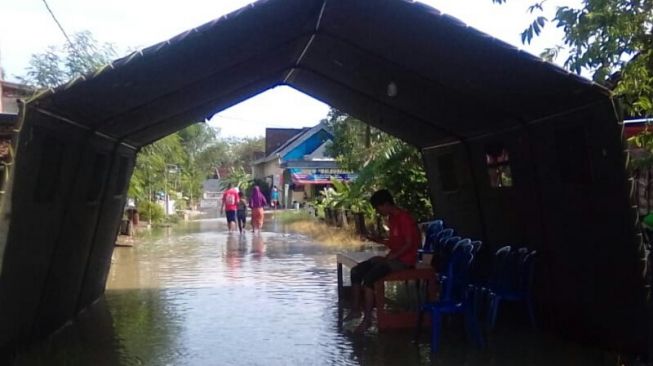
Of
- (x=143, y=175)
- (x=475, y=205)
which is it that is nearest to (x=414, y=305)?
(x=475, y=205)

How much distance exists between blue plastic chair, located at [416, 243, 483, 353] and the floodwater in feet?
0.61

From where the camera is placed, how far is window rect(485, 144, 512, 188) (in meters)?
9.23

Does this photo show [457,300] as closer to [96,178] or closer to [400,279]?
[400,279]

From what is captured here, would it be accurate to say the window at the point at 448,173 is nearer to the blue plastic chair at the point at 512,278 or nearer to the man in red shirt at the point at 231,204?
the blue plastic chair at the point at 512,278

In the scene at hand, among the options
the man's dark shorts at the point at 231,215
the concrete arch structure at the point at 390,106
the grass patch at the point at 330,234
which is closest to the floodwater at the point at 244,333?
the concrete arch structure at the point at 390,106

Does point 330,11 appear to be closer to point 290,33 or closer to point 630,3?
point 290,33

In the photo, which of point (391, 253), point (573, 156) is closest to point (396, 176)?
point (391, 253)

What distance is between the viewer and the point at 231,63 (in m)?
7.83

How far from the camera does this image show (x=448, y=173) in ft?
39.0

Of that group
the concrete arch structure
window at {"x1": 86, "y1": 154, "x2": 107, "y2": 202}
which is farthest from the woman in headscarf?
window at {"x1": 86, "y1": 154, "x2": 107, "y2": 202}

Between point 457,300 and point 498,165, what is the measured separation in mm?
2378

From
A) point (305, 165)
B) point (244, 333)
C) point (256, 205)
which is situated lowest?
point (244, 333)

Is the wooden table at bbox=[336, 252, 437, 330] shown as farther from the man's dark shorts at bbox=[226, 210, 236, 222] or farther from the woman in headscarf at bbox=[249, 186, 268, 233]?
the man's dark shorts at bbox=[226, 210, 236, 222]

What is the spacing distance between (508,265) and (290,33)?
133 inches
